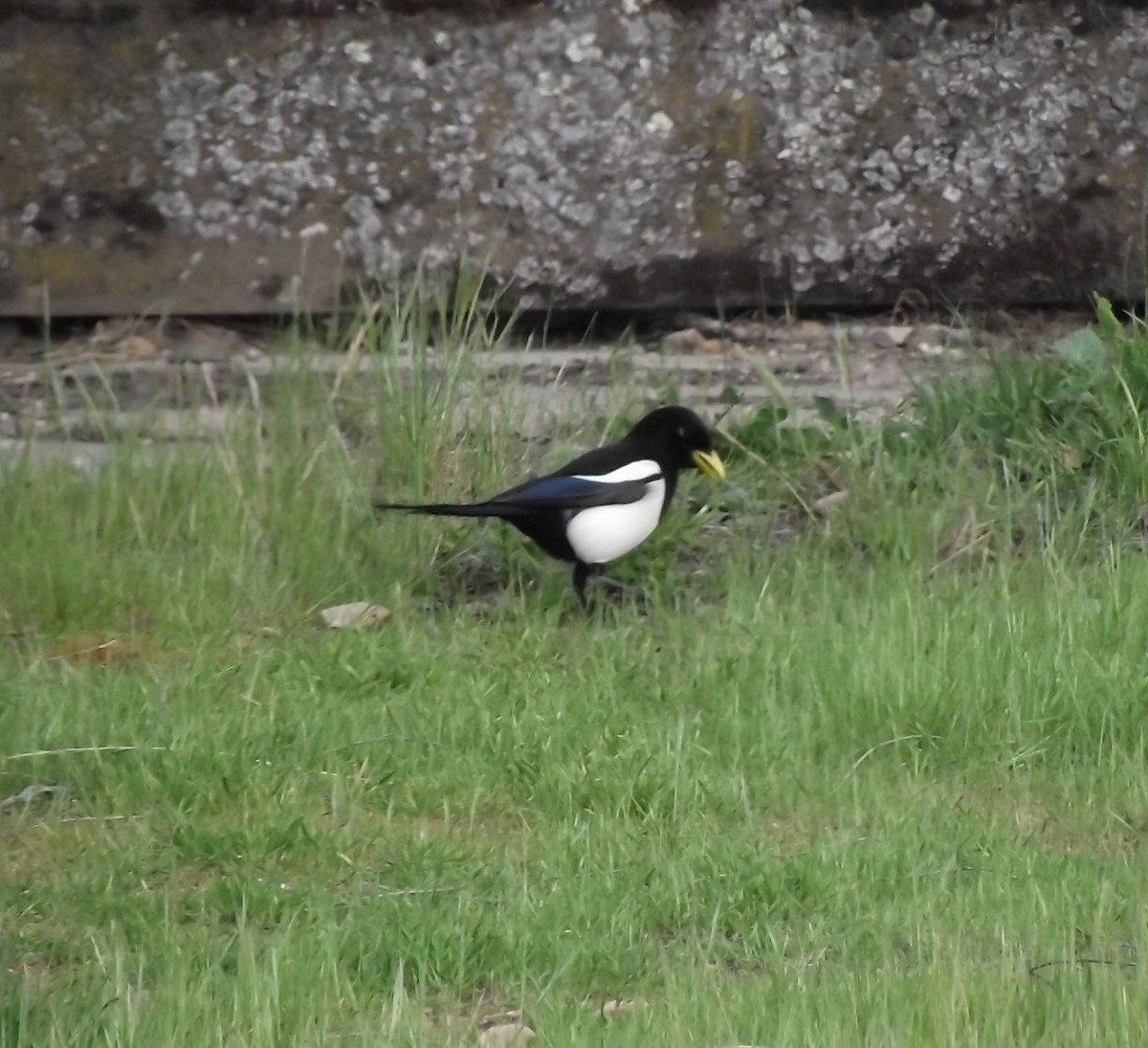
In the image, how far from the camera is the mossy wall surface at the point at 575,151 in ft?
17.0

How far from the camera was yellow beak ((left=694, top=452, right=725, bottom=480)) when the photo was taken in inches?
189

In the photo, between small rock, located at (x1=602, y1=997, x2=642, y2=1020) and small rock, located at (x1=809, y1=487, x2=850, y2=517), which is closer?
small rock, located at (x1=602, y1=997, x2=642, y2=1020)

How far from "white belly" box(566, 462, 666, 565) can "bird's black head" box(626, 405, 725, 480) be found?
0.40ft

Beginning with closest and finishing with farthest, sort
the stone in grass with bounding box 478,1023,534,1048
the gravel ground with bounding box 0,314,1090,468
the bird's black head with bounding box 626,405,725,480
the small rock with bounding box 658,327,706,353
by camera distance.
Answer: the stone in grass with bounding box 478,1023,534,1048
the bird's black head with bounding box 626,405,725,480
the gravel ground with bounding box 0,314,1090,468
the small rock with bounding box 658,327,706,353

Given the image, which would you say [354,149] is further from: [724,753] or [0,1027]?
[0,1027]

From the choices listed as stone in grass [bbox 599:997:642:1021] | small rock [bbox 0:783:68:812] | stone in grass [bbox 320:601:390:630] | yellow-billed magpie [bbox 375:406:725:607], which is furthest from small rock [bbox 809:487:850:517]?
stone in grass [bbox 599:997:642:1021]

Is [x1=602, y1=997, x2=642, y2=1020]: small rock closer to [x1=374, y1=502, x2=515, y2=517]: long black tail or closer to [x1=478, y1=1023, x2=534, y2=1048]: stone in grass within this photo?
[x1=478, y1=1023, x2=534, y2=1048]: stone in grass

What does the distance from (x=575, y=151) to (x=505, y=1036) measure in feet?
10.5

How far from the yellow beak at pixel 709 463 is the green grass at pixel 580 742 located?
0.60 ft

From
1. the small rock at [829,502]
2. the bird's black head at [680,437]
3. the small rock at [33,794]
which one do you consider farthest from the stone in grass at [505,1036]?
the small rock at [829,502]

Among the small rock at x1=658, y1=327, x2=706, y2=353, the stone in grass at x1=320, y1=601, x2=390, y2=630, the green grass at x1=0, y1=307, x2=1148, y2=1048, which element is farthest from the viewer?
the small rock at x1=658, y1=327, x2=706, y2=353

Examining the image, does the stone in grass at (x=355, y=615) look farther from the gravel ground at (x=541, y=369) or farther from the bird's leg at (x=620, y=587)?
the gravel ground at (x=541, y=369)

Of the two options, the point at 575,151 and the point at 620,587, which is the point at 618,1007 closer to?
the point at 620,587

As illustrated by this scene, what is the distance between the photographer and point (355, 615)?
4410mm
